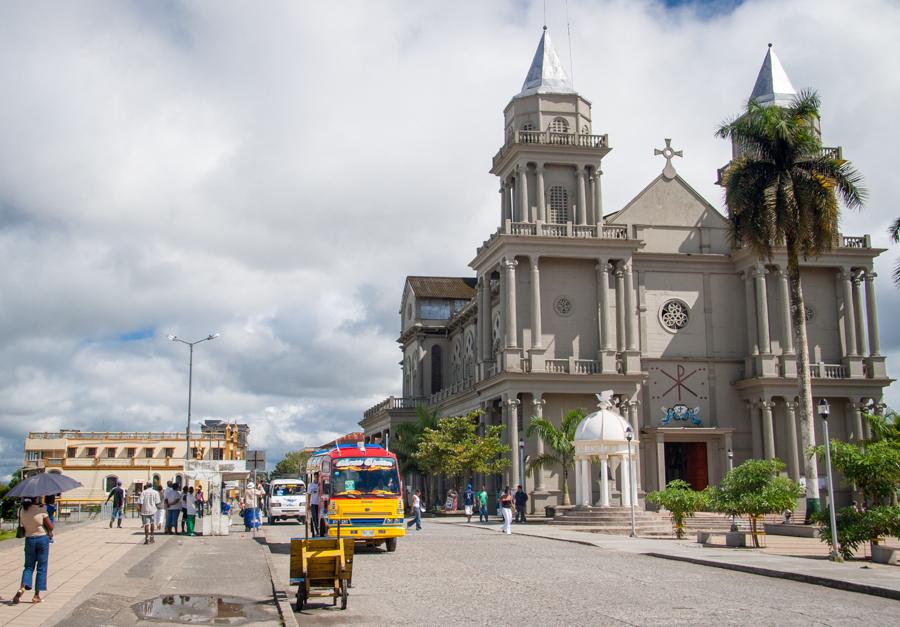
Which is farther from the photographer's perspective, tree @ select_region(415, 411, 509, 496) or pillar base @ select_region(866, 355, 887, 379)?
pillar base @ select_region(866, 355, 887, 379)

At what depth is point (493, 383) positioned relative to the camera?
1908 inches

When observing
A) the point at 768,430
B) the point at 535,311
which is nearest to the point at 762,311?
the point at 768,430

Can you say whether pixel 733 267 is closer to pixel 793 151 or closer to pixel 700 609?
pixel 793 151

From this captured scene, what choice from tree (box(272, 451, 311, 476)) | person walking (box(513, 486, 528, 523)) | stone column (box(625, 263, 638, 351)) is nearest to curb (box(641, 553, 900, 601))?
person walking (box(513, 486, 528, 523))

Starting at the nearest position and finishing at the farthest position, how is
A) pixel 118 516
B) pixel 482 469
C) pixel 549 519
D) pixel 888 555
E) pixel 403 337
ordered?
pixel 888 555, pixel 118 516, pixel 549 519, pixel 482 469, pixel 403 337

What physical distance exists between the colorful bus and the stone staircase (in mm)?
12006

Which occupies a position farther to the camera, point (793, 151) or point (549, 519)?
point (549, 519)

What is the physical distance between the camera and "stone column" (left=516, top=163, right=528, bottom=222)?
1973 inches

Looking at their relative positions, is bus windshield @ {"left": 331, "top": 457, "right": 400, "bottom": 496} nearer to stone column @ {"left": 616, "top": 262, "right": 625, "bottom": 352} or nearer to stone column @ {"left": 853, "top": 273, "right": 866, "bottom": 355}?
stone column @ {"left": 616, "top": 262, "right": 625, "bottom": 352}

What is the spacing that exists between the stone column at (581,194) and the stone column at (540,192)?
5.93 ft

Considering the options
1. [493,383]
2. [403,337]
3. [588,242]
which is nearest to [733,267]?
[588,242]

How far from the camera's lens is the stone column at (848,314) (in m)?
51.2

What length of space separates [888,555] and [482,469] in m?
28.3

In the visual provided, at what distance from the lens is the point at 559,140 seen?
168ft
